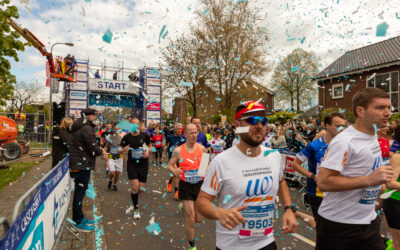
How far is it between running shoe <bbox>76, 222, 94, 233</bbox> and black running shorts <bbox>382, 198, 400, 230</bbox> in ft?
15.5

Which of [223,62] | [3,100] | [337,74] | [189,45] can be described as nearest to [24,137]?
[3,100]

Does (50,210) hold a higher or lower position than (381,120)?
lower

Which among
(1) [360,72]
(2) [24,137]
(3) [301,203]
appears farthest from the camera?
(1) [360,72]

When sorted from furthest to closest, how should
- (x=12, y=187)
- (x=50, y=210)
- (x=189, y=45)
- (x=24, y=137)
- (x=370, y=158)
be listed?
(x=189, y=45), (x=24, y=137), (x=12, y=187), (x=50, y=210), (x=370, y=158)

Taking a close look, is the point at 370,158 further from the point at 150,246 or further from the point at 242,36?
the point at 242,36

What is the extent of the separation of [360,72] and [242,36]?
9.92 meters

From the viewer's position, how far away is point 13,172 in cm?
1116

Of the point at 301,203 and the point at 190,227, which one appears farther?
the point at 301,203

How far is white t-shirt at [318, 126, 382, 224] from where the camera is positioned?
7.85 feet

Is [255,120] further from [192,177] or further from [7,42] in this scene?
[7,42]

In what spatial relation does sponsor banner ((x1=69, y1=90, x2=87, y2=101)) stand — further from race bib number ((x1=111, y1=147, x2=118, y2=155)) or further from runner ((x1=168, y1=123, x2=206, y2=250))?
runner ((x1=168, y1=123, x2=206, y2=250))

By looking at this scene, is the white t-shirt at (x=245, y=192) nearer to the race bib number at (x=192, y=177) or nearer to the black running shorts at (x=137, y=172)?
the race bib number at (x=192, y=177)

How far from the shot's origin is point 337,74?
23.7m

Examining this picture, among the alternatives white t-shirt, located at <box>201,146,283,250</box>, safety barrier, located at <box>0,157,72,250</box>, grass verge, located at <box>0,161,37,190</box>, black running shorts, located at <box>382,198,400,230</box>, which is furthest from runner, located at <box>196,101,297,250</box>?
grass verge, located at <box>0,161,37,190</box>
